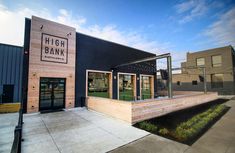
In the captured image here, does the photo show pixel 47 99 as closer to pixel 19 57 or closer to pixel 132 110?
pixel 19 57

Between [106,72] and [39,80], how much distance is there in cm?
540

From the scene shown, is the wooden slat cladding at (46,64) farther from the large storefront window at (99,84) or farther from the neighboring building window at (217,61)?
the neighboring building window at (217,61)

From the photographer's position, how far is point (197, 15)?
9.22 m

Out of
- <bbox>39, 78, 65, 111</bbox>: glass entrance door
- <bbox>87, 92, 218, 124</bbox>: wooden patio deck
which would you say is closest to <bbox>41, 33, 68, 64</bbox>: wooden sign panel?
<bbox>39, 78, 65, 111</bbox>: glass entrance door

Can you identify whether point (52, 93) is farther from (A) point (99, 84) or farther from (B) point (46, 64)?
(A) point (99, 84)

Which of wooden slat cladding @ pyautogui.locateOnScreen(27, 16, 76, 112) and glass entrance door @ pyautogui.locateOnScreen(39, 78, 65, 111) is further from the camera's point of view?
glass entrance door @ pyautogui.locateOnScreen(39, 78, 65, 111)

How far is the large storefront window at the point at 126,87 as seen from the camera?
12258mm

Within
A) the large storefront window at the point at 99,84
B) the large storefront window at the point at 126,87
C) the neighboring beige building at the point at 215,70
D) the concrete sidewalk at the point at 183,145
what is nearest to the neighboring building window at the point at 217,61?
the neighboring beige building at the point at 215,70

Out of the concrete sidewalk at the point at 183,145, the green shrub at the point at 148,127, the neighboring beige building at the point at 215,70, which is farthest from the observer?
the neighboring beige building at the point at 215,70

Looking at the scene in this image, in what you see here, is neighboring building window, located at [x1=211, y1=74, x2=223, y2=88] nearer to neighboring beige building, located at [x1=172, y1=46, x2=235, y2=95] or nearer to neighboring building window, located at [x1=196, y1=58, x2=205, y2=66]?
neighboring beige building, located at [x1=172, y1=46, x2=235, y2=95]

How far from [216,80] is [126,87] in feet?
58.9

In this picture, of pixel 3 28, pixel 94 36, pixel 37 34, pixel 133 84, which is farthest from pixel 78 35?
pixel 133 84

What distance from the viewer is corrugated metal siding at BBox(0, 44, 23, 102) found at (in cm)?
782

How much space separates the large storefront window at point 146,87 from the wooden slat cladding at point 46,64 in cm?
853
